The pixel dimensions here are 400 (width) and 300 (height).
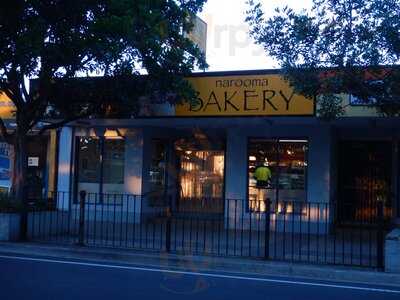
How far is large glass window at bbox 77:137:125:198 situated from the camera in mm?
19719

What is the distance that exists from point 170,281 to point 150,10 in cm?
721

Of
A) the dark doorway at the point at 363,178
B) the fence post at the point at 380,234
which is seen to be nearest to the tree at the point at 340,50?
the fence post at the point at 380,234

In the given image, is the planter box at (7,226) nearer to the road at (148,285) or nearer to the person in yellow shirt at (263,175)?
the road at (148,285)

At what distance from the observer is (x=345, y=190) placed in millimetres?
19000

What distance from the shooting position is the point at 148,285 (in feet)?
32.0

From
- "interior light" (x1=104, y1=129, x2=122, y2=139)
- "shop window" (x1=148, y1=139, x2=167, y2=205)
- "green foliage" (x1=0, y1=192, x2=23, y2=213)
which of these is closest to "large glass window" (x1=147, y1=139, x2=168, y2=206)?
"shop window" (x1=148, y1=139, x2=167, y2=205)

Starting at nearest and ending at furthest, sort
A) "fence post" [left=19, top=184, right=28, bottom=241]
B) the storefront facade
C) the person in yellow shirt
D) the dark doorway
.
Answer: "fence post" [left=19, top=184, right=28, bottom=241], the storefront facade, the person in yellow shirt, the dark doorway

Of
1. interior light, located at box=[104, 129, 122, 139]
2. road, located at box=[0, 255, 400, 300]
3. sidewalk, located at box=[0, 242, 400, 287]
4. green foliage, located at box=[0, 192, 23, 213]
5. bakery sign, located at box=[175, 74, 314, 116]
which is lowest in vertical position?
road, located at box=[0, 255, 400, 300]

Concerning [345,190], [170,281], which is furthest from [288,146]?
[170,281]

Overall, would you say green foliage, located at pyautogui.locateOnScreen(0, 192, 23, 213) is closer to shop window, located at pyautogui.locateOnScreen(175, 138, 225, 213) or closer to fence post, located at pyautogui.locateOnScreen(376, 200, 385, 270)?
shop window, located at pyautogui.locateOnScreen(175, 138, 225, 213)

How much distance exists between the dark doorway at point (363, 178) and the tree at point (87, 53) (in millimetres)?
5588

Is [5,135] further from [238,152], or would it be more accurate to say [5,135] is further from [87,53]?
[238,152]

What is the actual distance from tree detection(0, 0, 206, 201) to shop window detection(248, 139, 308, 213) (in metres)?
3.22

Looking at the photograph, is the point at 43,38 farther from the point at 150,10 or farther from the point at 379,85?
the point at 379,85
